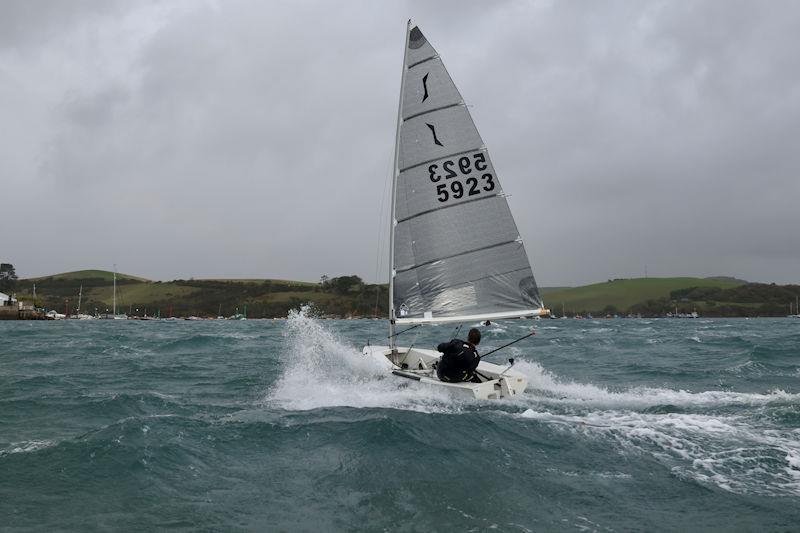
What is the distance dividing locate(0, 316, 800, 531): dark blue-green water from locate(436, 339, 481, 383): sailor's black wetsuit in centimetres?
52

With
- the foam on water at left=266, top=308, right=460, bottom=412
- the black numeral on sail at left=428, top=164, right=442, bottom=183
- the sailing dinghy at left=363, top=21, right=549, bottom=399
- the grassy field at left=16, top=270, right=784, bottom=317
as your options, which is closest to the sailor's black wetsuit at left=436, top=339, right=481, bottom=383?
the foam on water at left=266, top=308, right=460, bottom=412

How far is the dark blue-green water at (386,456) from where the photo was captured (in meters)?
7.94

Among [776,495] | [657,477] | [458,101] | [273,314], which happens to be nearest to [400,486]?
[657,477]

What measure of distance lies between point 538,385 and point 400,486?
396 inches

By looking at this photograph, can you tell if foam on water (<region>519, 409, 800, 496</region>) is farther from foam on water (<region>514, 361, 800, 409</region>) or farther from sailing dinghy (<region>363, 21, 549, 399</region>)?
sailing dinghy (<region>363, 21, 549, 399</region>)

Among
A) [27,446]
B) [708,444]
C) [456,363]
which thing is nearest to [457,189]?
[456,363]

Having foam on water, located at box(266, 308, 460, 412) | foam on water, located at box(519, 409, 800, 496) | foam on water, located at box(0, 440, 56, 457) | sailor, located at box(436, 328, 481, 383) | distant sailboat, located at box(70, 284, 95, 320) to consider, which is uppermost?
distant sailboat, located at box(70, 284, 95, 320)

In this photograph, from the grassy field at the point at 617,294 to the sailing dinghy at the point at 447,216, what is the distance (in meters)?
161

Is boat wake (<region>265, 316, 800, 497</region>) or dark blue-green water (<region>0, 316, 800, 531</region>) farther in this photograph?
boat wake (<region>265, 316, 800, 497</region>)

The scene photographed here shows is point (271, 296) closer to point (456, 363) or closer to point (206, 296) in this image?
point (206, 296)

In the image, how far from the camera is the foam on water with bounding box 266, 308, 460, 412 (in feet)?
48.8

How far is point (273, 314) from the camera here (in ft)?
528

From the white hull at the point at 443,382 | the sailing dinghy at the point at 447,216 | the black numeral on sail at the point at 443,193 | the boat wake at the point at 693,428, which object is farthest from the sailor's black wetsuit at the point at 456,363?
the black numeral on sail at the point at 443,193

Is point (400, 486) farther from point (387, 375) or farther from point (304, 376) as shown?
point (304, 376)
